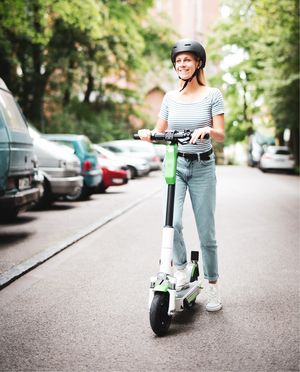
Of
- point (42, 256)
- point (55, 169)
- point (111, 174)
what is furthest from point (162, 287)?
point (111, 174)

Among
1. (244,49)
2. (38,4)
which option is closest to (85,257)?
(38,4)

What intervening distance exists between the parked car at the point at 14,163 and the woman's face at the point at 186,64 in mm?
3856

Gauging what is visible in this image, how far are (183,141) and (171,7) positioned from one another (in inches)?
2296

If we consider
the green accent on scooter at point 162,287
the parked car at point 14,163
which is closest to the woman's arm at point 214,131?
the green accent on scooter at point 162,287

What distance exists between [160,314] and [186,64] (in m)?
1.80

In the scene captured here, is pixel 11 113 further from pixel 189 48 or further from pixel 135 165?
pixel 135 165

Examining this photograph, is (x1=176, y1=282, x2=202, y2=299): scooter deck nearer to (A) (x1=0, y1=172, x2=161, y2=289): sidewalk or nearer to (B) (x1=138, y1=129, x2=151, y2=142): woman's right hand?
(B) (x1=138, y1=129, x2=151, y2=142): woman's right hand

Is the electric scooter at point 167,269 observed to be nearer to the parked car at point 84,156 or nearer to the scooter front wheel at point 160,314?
the scooter front wheel at point 160,314

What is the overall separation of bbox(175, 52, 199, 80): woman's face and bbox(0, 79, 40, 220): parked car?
386cm

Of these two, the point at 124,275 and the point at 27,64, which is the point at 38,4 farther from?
the point at 124,275

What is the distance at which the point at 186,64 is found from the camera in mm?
4332

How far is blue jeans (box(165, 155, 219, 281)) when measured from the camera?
4508mm

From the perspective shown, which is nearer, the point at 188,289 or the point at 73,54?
the point at 188,289

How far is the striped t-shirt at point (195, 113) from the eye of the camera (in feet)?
14.4
